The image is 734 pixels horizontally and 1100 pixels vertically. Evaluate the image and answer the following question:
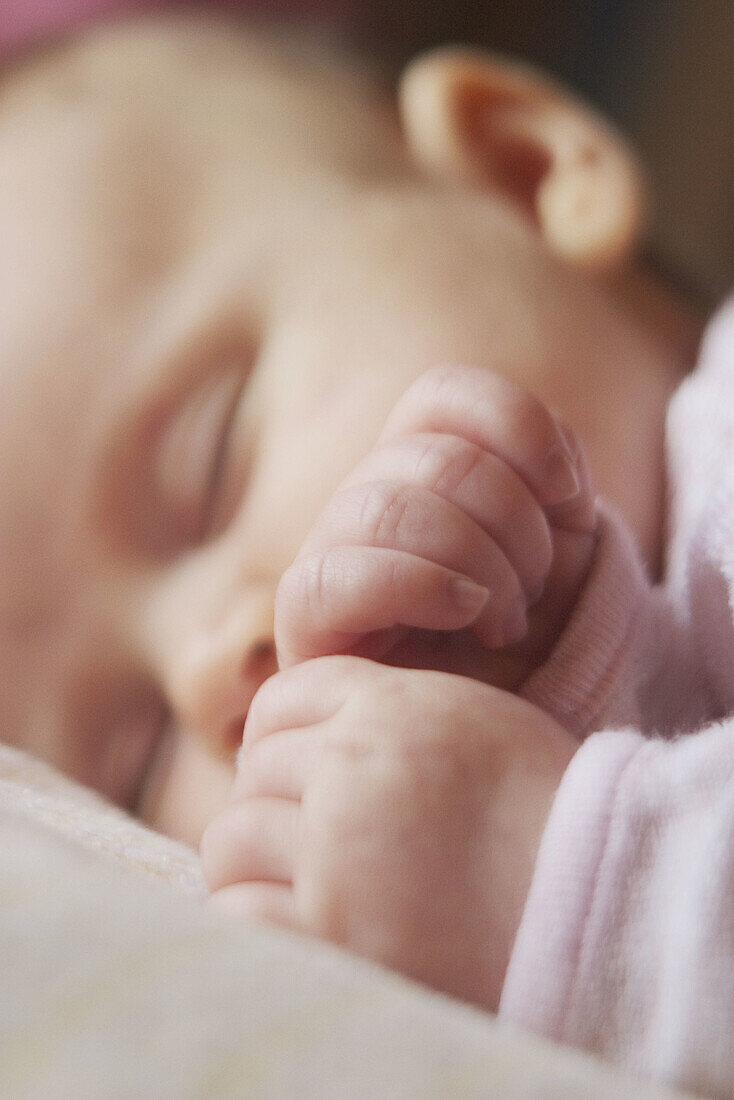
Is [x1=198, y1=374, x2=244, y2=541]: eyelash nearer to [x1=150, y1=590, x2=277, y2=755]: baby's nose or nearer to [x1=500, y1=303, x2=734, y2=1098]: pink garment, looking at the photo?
[x1=150, y1=590, x2=277, y2=755]: baby's nose

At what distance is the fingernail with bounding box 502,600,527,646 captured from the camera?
15.4 inches

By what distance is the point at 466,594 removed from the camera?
0.36m

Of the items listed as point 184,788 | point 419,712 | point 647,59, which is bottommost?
point 184,788

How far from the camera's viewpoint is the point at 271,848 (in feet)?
1.14

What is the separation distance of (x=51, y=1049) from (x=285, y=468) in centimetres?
29

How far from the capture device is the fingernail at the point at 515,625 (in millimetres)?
392

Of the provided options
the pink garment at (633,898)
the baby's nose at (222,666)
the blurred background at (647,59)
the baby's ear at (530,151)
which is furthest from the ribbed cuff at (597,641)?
the blurred background at (647,59)

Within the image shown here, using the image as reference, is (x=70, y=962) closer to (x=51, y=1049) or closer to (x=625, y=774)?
(x=51, y=1049)

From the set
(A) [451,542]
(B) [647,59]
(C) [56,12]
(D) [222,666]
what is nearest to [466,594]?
(A) [451,542]

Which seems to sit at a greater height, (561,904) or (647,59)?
(647,59)

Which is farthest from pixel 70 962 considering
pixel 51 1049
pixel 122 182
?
pixel 122 182

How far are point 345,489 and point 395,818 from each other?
0.41 ft

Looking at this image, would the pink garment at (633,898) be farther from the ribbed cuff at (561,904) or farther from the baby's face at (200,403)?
the baby's face at (200,403)

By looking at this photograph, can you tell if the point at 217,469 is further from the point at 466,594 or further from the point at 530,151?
the point at 530,151
